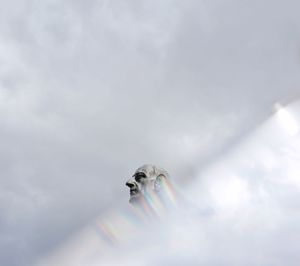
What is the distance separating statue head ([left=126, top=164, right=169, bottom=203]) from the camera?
40.2 meters

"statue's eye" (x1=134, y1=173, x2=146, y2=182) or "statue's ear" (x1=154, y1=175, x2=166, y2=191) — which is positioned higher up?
"statue's eye" (x1=134, y1=173, x2=146, y2=182)

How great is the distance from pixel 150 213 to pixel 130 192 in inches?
94.0

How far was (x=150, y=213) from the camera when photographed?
131ft

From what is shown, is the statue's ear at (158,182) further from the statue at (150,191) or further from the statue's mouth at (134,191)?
the statue's mouth at (134,191)

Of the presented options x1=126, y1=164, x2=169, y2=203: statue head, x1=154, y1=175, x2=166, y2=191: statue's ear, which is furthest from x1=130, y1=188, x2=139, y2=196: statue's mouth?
x1=154, y1=175, x2=166, y2=191: statue's ear

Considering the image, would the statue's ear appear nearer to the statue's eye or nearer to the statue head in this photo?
the statue head

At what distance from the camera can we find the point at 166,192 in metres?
41.9

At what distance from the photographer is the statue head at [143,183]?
4016 centimetres

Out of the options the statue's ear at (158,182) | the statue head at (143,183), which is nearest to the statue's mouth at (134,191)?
the statue head at (143,183)

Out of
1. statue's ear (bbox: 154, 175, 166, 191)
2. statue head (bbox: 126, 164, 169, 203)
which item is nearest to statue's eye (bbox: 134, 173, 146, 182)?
statue head (bbox: 126, 164, 169, 203)

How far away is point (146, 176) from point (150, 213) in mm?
3051

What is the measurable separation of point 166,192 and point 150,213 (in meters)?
2.77

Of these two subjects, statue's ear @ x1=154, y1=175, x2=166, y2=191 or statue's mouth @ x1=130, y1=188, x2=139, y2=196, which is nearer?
statue's mouth @ x1=130, y1=188, x2=139, y2=196

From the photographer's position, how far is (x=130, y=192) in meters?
40.4
